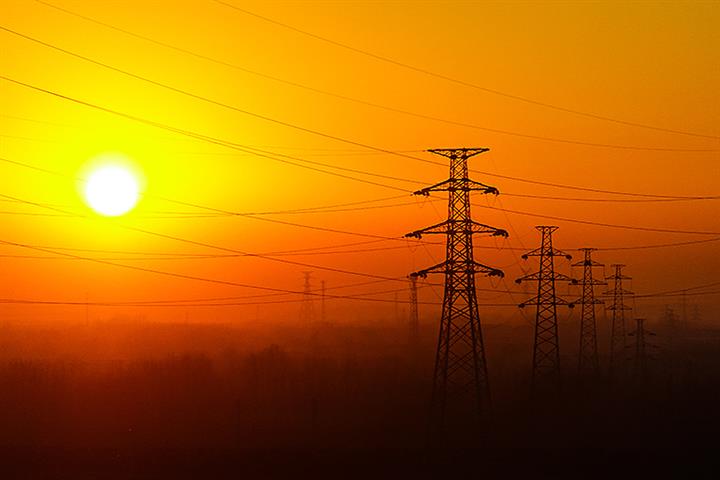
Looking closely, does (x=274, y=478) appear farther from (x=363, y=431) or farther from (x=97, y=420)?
(x=97, y=420)

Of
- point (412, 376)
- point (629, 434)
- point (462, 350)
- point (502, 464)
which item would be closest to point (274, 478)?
point (502, 464)

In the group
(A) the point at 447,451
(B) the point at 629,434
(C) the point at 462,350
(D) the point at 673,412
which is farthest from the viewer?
(C) the point at 462,350

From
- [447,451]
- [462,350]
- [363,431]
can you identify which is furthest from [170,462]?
[462,350]

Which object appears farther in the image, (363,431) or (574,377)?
(574,377)

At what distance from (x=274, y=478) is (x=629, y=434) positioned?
93.2ft

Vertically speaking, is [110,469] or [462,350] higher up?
[462,350]

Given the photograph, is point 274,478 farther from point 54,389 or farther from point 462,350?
point 462,350

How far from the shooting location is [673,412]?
87688mm

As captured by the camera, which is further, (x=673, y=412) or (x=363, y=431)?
(x=673, y=412)

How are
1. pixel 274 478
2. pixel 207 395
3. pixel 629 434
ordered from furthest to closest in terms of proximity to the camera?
pixel 207 395 < pixel 629 434 < pixel 274 478

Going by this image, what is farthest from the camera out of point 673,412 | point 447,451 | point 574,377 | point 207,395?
point 207,395

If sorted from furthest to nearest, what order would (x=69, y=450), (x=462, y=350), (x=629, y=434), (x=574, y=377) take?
(x=462, y=350) → (x=574, y=377) → (x=629, y=434) → (x=69, y=450)

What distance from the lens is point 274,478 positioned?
5788cm

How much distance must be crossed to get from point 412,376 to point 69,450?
50.2m
